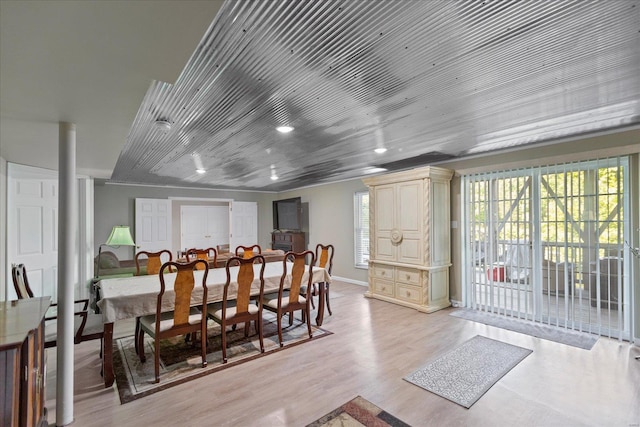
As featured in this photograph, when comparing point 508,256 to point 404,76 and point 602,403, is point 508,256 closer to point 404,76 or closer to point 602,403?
point 602,403

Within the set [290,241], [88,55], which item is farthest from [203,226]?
[88,55]

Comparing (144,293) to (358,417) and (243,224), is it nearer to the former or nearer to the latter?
(358,417)

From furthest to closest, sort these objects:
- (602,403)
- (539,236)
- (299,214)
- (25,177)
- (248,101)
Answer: (299,214) < (539,236) < (25,177) < (248,101) < (602,403)

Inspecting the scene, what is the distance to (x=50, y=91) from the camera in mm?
1676

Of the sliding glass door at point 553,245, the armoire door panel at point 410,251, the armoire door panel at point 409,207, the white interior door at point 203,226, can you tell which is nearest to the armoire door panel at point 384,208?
the armoire door panel at point 409,207

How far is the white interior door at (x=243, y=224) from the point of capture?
873 centimetres

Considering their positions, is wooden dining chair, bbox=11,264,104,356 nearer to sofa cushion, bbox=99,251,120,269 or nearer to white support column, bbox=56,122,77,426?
white support column, bbox=56,122,77,426

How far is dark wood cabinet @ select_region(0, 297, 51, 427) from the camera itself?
1404 millimetres

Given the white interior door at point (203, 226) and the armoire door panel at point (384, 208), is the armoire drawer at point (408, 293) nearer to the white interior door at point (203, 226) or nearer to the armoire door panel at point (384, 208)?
the armoire door panel at point (384, 208)

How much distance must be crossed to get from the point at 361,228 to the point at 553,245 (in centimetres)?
346

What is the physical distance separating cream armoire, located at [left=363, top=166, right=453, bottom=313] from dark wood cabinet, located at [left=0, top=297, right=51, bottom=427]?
428 centimetres

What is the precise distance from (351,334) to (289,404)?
1541mm

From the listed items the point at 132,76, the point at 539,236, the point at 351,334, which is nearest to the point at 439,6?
the point at 132,76

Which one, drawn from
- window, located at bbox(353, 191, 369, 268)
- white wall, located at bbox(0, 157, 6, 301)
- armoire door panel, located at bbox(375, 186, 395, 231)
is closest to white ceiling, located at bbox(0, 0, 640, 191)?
white wall, located at bbox(0, 157, 6, 301)
